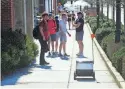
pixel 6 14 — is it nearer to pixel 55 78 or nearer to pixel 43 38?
pixel 43 38

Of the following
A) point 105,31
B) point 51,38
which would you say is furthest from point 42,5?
point 51,38

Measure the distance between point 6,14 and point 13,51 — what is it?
2.53 metres

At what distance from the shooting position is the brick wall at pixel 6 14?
14.4 meters

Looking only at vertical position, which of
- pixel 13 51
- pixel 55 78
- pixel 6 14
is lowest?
pixel 55 78

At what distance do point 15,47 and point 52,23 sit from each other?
170 inches

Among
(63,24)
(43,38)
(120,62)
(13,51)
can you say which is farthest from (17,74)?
(63,24)

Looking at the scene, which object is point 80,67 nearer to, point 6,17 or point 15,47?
point 15,47

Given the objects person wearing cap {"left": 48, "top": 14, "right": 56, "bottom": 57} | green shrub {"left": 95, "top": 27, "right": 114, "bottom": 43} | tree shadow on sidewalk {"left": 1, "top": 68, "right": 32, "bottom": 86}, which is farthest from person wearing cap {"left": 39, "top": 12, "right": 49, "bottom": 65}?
green shrub {"left": 95, "top": 27, "right": 114, "bottom": 43}

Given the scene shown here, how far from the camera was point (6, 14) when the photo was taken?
47.7 ft

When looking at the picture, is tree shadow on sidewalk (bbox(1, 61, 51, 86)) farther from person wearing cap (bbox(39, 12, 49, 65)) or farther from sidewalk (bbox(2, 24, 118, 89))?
person wearing cap (bbox(39, 12, 49, 65))

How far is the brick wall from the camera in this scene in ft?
47.1

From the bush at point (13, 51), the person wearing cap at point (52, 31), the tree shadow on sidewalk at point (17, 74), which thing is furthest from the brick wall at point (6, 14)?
the person wearing cap at point (52, 31)

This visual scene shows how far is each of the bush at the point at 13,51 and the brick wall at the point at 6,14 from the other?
739 millimetres

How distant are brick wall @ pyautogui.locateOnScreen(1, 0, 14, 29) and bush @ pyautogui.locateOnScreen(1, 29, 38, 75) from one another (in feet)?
2.42
